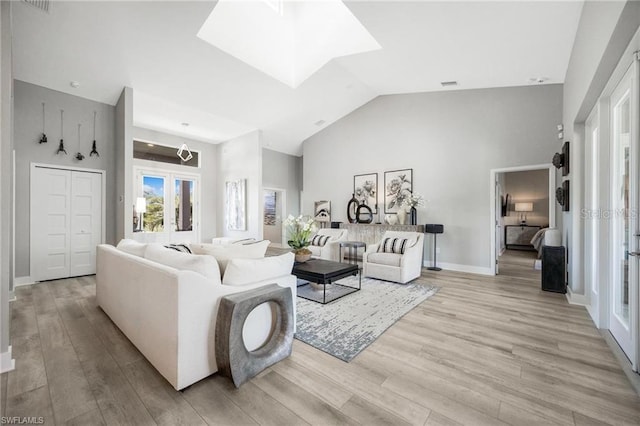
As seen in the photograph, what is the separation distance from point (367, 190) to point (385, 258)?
2.53 meters

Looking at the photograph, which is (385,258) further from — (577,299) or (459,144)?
(459,144)

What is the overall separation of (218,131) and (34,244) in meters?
4.23

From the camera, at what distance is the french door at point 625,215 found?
1978 mm

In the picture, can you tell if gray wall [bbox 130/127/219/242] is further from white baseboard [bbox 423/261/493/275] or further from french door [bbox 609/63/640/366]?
french door [bbox 609/63/640/366]

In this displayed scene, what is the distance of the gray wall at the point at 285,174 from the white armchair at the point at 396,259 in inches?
170

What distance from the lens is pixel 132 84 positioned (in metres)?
4.66

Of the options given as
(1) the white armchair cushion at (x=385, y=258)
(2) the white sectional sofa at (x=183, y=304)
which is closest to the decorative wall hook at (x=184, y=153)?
(2) the white sectional sofa at (x=183, y=304)

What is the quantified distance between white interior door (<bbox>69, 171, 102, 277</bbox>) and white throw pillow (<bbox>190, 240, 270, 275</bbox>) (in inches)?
159

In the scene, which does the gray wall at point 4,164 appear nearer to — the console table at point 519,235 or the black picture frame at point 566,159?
the black picture frame at point 566,159

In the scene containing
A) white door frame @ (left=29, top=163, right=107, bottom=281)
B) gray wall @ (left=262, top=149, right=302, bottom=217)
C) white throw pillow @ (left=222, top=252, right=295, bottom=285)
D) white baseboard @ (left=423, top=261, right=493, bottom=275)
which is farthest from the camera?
gray wall @ (left=262, top=149, right=302, bottom=217)

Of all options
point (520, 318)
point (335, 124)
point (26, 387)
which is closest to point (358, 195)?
point (335, 124)

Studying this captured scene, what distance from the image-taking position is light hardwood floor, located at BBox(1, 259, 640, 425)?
1.56 meters

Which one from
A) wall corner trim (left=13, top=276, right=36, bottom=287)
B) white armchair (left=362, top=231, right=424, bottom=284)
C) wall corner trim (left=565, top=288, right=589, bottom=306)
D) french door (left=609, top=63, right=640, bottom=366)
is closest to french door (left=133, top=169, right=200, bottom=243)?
wall corner trim (left=13, top=276, right=36, bottom=287)

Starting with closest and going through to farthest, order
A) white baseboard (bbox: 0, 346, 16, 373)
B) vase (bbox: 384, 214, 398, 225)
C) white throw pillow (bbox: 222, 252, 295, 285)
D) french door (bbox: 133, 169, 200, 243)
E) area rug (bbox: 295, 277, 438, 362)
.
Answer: white baseboard (bbox: 0, 346, 16, 373) < white throw pillow (bbox: 222, 252, 295, 285) < area rug (bbox: 295, 277, 438, 362) < vase (bbox: 384, 214, 398, 225) < french door (bbox: 133, 169, 200, 243)
